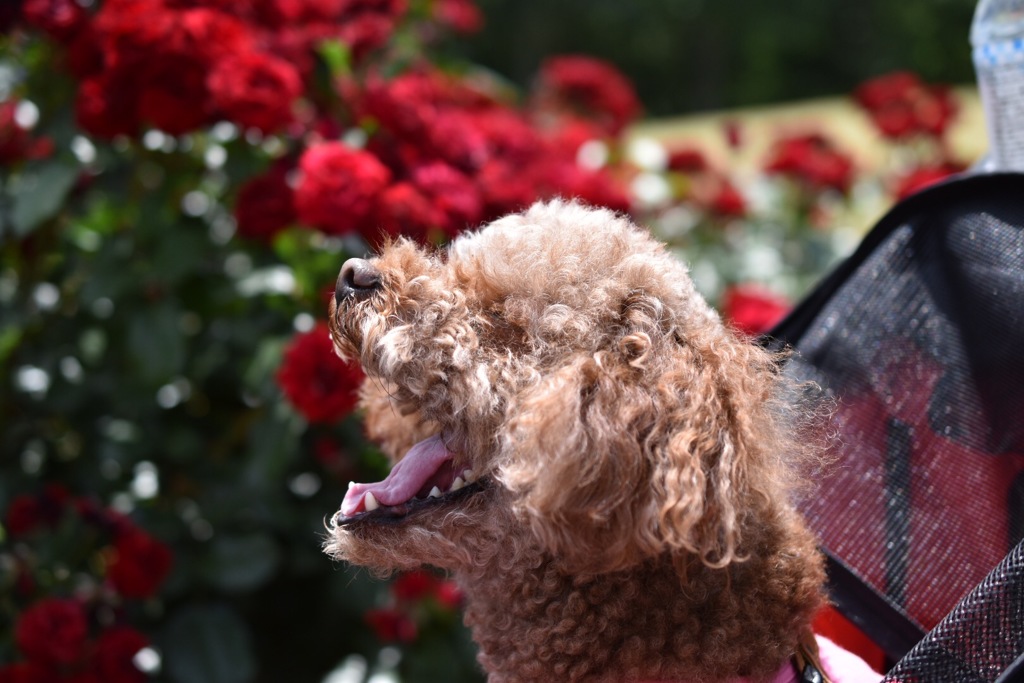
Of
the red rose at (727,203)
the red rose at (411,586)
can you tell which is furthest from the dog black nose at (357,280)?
the red rose at (727,203)

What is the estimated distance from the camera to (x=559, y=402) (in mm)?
1183

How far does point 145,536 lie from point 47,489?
0.30 m

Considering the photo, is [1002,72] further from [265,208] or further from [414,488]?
[265,208]

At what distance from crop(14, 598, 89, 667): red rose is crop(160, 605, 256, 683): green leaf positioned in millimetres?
278

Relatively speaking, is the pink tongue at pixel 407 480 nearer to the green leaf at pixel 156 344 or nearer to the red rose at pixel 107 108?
the green leaf at pixel 156 344

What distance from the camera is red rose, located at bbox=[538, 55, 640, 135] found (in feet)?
12.5

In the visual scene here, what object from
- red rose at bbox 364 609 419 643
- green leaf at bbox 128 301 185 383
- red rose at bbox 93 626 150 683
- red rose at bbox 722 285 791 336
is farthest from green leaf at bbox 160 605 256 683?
red rose at bbox 722 285 791 336

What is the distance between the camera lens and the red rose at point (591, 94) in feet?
12.5

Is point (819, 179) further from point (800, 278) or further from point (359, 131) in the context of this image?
point (359, 131)

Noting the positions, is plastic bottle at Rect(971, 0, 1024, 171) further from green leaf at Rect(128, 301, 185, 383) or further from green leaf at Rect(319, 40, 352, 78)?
green leaf at Rect(128, 301, 185, 383)

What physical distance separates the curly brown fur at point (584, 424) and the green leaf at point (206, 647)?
95 centimetres

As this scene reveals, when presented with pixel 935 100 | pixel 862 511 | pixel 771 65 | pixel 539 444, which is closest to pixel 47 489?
pixel 539 444

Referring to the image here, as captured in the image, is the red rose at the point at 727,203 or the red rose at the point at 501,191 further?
the red rose at the point at 727,203

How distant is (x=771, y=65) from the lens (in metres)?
16.0
